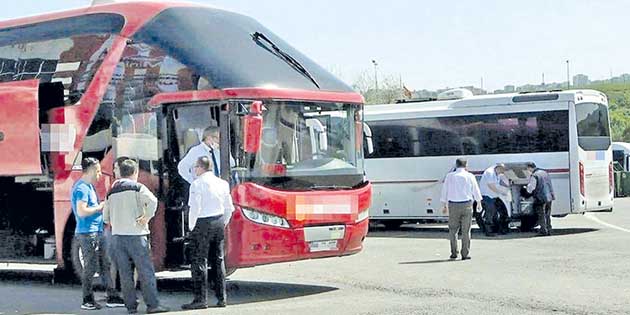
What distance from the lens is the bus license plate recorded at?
14.1 metres

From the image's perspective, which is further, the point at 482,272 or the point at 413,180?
the point at 413,180

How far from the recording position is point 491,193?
25.0 metres

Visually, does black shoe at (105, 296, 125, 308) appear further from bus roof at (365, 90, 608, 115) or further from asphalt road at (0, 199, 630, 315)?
bus roof at (365, 90, 608, 115)

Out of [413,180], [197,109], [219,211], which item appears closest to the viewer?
[219,211]

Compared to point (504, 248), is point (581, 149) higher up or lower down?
higher up

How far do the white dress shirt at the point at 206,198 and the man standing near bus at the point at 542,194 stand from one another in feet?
40.7

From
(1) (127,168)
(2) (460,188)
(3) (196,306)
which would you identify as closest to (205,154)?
(1) (127,168)

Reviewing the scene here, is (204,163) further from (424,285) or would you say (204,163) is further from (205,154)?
(424,285)

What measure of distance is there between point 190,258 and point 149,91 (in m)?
2.43

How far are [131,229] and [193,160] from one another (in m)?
1.50

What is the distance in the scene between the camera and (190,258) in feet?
44.1

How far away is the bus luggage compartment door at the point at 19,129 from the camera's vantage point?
15258 mm

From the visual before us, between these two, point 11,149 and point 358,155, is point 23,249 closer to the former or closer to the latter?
point 11,149

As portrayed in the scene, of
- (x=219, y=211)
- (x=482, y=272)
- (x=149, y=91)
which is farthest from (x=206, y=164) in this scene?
(x=482, y=272)
